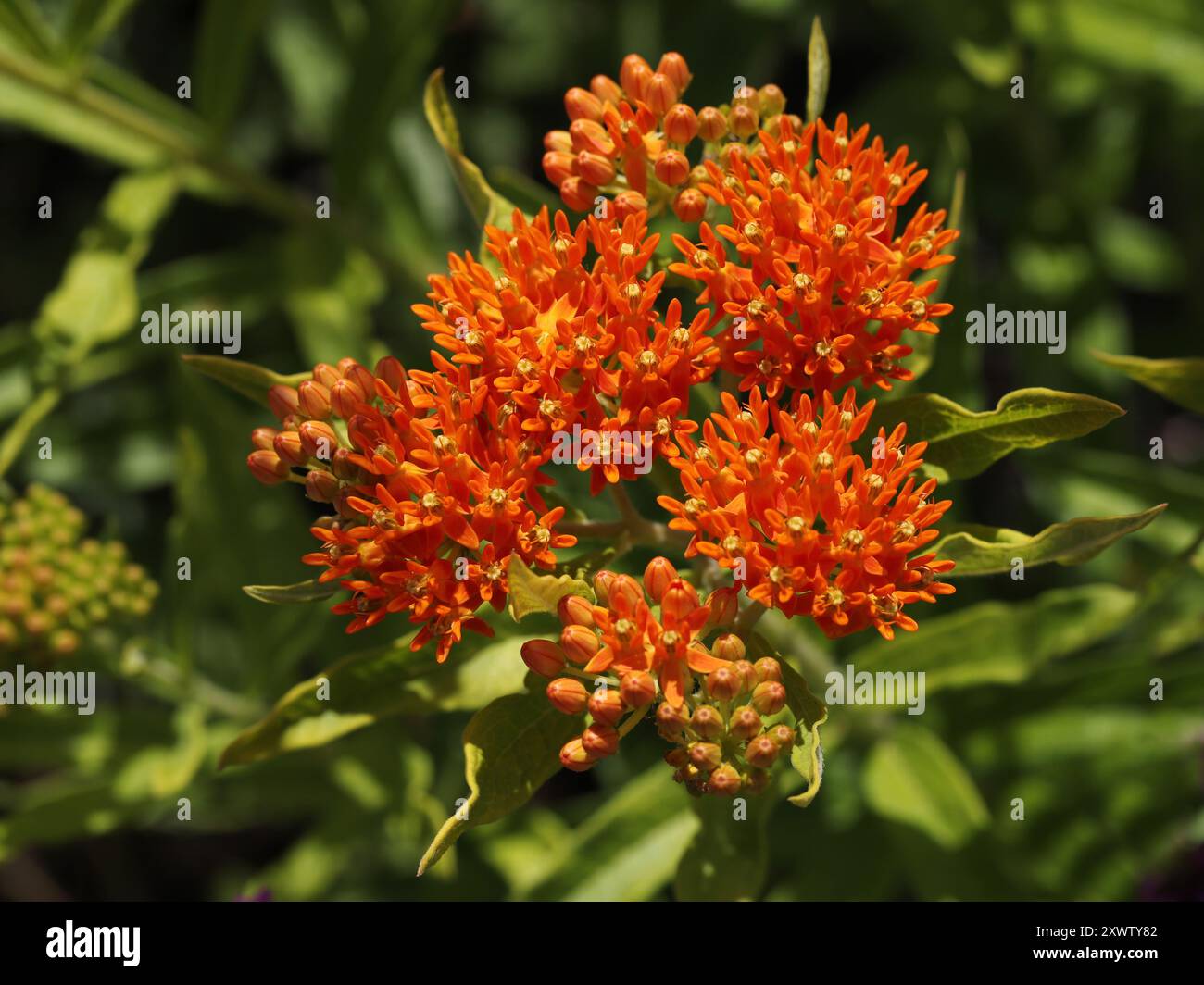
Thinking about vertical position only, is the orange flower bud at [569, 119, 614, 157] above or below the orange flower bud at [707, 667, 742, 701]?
above

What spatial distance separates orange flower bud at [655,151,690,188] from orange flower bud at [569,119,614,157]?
6.1 inches

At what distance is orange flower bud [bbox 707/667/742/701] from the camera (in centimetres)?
279

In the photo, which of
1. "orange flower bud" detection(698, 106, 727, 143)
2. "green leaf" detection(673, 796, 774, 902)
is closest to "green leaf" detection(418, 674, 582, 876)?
"green leaf" detection(673, 796, 774, 902)

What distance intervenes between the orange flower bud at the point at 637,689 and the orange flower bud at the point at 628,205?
1215 mm

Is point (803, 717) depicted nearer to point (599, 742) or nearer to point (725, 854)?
point (599, 742)

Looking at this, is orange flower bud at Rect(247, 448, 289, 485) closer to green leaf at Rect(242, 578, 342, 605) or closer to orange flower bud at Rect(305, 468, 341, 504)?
orange flower bud at Rect(305, 468, 341, 504)

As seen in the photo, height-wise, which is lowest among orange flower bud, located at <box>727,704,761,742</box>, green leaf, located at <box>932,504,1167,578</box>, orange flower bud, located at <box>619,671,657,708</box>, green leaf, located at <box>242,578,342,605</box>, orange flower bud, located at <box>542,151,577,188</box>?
orange flower bud, located at <box>727,704,761,742</box>

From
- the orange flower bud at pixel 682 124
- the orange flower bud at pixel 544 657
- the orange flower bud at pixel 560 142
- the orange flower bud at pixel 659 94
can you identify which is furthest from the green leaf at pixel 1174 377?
the orange flower bud at pixel 544 657

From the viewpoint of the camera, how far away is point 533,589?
2.79 meters

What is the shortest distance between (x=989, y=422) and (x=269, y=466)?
192 centimetres

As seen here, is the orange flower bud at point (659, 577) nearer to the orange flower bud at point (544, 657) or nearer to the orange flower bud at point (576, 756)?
the orange flower bud at point (544, 657)

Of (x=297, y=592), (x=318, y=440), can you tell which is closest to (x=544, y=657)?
(x=297, y=592)

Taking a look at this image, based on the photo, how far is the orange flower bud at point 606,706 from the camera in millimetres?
2824
